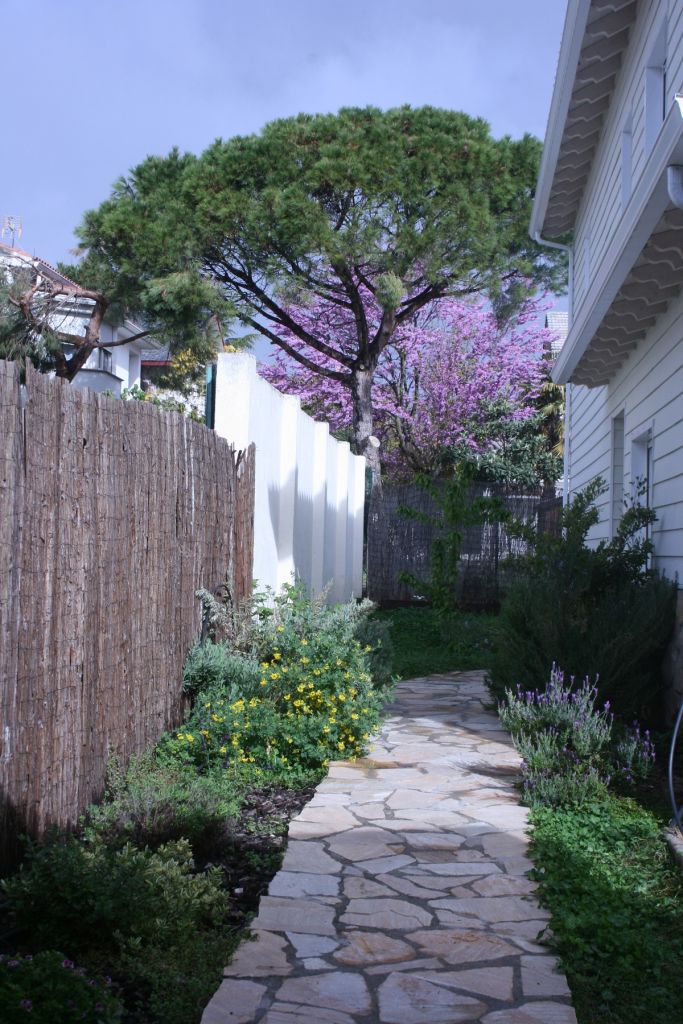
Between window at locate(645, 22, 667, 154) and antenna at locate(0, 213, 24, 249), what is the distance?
2084cm

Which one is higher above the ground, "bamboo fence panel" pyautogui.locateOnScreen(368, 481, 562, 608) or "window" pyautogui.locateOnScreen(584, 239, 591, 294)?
"window" pyautogui.locateOnScreen(584, 239, 591, 294)

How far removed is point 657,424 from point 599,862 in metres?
4.19

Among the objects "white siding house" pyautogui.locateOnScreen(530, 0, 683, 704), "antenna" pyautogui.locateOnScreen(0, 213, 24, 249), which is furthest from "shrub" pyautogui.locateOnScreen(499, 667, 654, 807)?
"antenna" pyautogui.locateOnScreen(0, 213, 24, 249)

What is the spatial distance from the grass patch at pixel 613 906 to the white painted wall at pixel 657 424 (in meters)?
2.62

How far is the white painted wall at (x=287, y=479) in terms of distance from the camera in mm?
7793

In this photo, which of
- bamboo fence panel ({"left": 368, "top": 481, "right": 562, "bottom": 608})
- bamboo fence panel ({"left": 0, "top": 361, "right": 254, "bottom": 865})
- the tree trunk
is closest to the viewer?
bamboo fence panel ({"left": 0, "top": 361, "right": 254, "bottom": 865})

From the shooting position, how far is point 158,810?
172 inches

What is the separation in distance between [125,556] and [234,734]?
53.5 inches

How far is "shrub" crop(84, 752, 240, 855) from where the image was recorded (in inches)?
167

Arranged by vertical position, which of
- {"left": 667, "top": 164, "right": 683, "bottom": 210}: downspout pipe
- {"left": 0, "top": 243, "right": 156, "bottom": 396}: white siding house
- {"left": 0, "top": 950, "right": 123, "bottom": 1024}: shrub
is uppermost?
{"left": 0, "top": 243, "right": 156, "bottom": 396}: white siding house

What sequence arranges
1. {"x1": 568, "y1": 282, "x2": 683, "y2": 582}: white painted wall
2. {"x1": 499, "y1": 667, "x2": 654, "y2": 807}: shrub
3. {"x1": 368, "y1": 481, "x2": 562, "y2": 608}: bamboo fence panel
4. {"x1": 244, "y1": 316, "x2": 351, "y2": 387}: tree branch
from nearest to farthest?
{"x1": 499, "y1": 667, "x2": 654, "y2": 807}: shrub, {"x1": 568, "y1": 282, "x2": 683, "y2": 582}: white painted wall, {"x1": 368, "y1": 481, "x2": 562, "y2": 608}: bamboo fence panel, {"x1": 244, "y1": 316, "x2": 351, "y2": 387}: tree branch

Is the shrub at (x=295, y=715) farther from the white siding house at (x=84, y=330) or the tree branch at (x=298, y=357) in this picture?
the tree branch at (x=298, y=357)

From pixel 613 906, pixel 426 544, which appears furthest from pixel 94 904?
pixel 426 544

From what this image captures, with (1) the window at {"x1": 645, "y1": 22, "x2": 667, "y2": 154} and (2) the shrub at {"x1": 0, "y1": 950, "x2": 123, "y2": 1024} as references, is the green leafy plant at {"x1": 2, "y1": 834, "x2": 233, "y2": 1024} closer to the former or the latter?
(2) the shrub at {"x1": 0, "y1": 950, "x2": 123, "y2": 1024}
